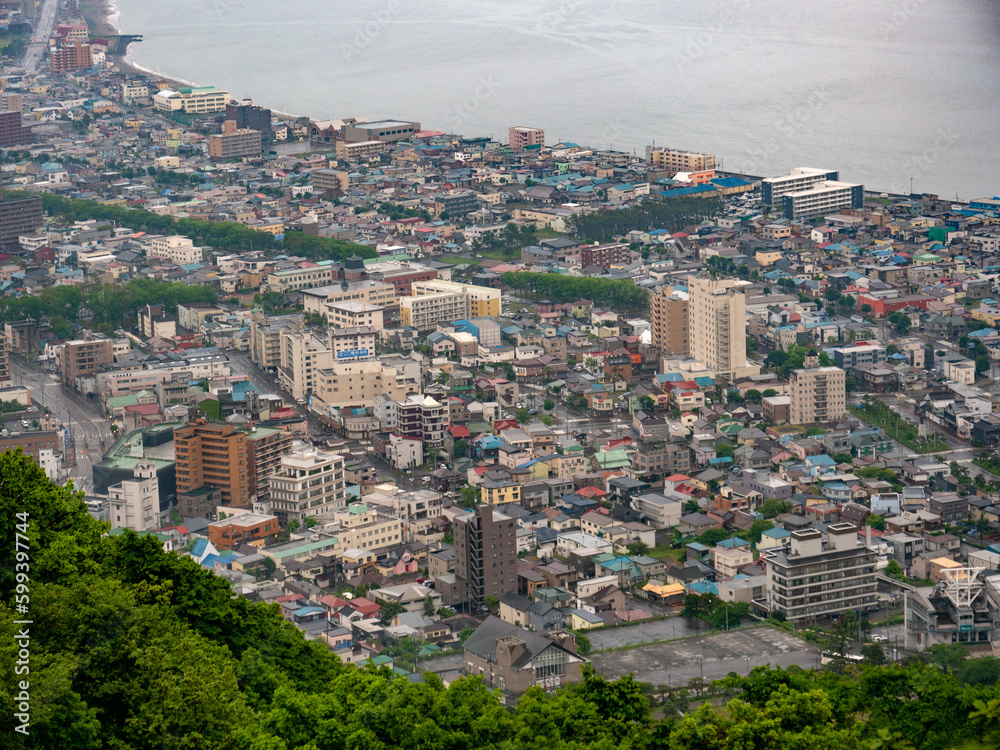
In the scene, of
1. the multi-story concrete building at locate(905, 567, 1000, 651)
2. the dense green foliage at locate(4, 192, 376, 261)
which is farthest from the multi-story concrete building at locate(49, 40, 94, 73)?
the multi-story concrete building at locate(905, 567, 1000, 651)

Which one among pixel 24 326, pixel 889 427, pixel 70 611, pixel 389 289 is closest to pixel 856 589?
pixel 889 427

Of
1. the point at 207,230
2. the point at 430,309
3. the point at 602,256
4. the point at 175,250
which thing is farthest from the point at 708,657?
the point at 207,230

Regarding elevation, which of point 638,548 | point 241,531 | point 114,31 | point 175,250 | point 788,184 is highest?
point 114,31

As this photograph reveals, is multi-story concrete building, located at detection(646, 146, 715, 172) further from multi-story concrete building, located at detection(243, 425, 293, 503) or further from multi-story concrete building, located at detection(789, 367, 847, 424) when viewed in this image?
multi-story concrete building, located at detection(243, 425, 293, 503)

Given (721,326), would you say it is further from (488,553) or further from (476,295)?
(488,553)

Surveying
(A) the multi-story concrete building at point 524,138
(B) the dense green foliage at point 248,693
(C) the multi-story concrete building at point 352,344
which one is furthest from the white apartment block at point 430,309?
(B) the dense green foliage at point 248,693
